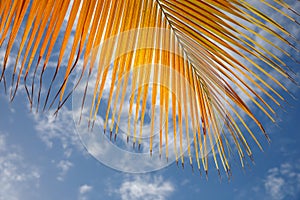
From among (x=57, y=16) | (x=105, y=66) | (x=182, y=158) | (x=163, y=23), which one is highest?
(x=163, y=23)

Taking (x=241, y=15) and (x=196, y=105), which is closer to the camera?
(x=241, y=15)

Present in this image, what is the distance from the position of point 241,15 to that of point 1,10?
914mm

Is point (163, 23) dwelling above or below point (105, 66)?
Result: above

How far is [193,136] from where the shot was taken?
5.30ft

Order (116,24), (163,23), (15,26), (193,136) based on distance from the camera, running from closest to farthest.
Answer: (15,26) → (116,24) → (163,23) → (193,136)

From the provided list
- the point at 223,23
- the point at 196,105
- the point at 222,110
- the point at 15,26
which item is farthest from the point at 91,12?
the point at 222,110

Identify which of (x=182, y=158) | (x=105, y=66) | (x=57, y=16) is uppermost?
(x=57, y=16)

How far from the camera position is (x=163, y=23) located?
1.51 meters

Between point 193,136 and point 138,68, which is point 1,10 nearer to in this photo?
point 138,68

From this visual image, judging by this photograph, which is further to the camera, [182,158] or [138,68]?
[182,158]

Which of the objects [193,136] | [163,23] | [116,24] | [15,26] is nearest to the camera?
[15,26]

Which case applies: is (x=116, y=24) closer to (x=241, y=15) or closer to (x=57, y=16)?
(x=57, y=16)

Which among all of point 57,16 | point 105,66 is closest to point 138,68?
point 105,66

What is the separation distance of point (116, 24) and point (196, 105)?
0.51 m
